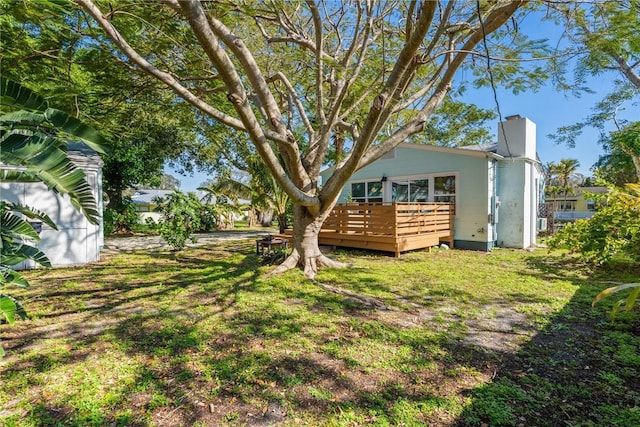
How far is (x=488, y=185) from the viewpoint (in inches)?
422

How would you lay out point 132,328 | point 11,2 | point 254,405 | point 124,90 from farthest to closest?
point 124,90 → point 11,2 → point 132,328 → point 254,405

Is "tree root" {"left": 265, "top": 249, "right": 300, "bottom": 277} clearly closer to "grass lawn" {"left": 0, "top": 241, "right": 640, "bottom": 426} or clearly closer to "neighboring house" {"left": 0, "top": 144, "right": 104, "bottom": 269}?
"grass lawn" {"left": 0, "top": 241, "right": 640, "bottom": 426}

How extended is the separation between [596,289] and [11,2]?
10904 millimetres

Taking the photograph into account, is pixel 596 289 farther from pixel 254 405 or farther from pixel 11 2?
pixel 11 2

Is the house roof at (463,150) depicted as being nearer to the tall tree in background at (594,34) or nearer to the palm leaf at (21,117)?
the tall tree in background at (594,34)

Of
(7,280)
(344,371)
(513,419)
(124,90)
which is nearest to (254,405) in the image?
(344,371)

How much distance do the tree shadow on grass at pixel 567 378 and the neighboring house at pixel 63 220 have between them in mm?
8531

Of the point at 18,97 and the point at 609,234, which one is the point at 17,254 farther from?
the point at 609,234

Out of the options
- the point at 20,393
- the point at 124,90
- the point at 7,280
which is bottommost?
the point at 20,393

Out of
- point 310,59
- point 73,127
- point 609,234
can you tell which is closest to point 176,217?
point 310,59

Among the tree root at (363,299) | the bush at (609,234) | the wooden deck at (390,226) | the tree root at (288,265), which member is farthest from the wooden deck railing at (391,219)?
the tree root at (363,299)

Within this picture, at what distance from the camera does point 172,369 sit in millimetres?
2965

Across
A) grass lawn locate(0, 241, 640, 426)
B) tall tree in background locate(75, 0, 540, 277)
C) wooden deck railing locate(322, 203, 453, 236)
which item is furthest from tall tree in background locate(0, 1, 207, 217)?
wooden deck railing locate(322, 203, 453, 236)

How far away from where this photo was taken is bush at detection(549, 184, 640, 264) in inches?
258
